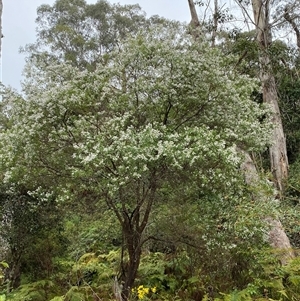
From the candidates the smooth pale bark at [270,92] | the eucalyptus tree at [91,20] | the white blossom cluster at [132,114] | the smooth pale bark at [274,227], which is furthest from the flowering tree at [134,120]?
the eucalyptus tree at [91,20]

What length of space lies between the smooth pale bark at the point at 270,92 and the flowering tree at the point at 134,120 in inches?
253

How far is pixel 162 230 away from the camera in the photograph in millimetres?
5699

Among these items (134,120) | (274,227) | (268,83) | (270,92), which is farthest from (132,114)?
(270,92)

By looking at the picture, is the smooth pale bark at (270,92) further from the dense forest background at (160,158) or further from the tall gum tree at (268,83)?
the dense forest background at (160,158)

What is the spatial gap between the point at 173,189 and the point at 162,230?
0.84 m

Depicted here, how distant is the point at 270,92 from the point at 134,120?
26.3 feet

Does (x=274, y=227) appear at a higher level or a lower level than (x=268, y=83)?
lower

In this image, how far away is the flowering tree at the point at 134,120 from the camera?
4605 mm

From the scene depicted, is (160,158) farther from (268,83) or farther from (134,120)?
(268,83)

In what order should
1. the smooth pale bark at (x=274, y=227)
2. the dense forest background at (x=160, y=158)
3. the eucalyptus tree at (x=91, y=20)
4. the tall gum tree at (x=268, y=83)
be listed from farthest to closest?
the eucalyptus tree at (x=91, y=20) → the tall gum tree at (x=268, y=83) → the smooth pale bark at (x=274, y=227) → the dense forest background at (x=160, y=158)

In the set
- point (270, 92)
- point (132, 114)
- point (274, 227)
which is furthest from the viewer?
point (270, 92)

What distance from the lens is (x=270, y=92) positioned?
469 inches

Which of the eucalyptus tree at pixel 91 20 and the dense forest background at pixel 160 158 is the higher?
the eucalyptus tree at pixel 91 20

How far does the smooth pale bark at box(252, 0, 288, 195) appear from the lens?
11477 millimetres
